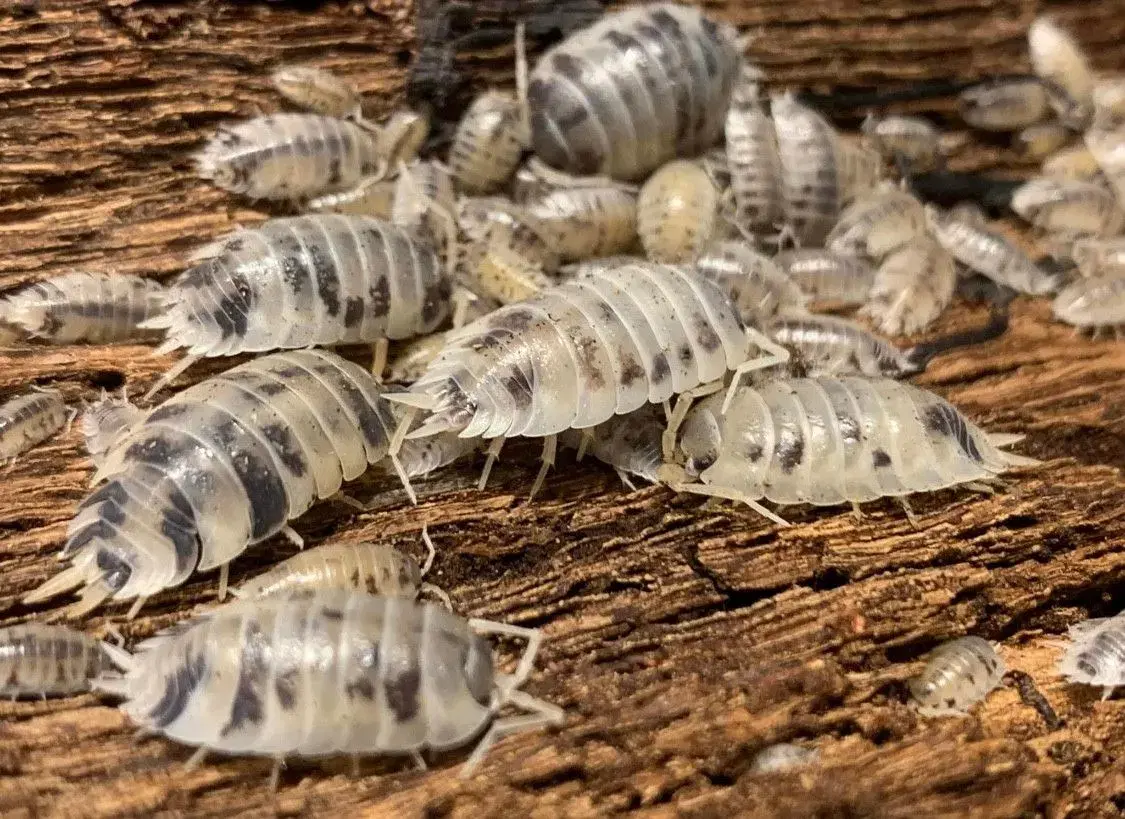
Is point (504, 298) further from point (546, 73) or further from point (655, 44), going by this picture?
point (655, 44)

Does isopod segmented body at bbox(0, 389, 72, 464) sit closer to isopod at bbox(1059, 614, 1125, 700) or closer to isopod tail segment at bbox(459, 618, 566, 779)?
isopod tail segment at bbox(459, 618, 566, 779)

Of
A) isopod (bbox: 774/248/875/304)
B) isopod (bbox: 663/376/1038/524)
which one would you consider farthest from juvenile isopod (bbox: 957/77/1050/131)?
isopod (bbox: 663/376/1038/524)

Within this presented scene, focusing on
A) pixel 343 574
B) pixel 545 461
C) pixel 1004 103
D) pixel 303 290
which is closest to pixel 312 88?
pixel 303 290

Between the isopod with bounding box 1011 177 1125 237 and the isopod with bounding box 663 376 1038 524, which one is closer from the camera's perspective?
the isopod with bounding box 663 376 1038 524

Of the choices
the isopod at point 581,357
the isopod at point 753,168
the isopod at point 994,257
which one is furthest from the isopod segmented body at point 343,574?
the isopod at point 994,257

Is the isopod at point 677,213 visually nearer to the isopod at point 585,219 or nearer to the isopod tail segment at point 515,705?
the isopod at point 585,219

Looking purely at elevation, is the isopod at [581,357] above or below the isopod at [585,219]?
below
